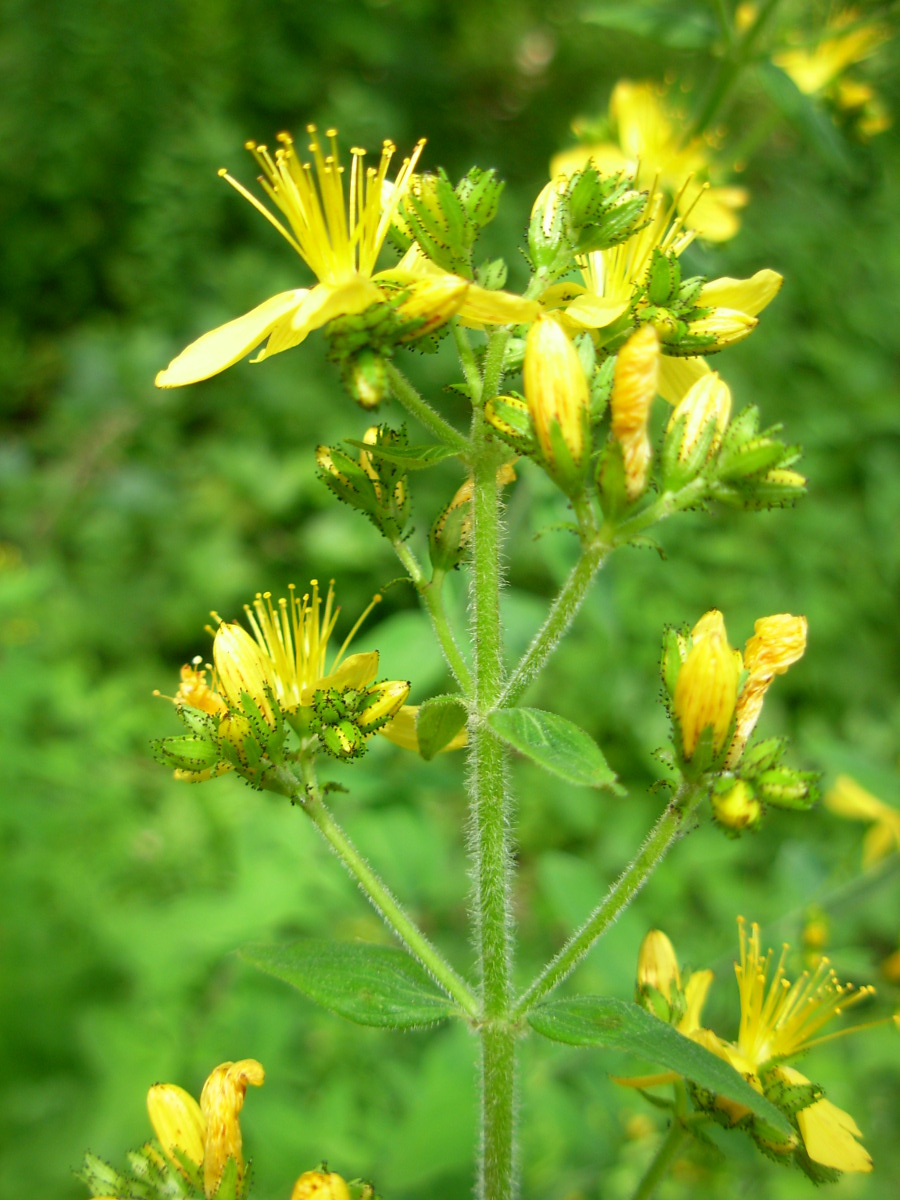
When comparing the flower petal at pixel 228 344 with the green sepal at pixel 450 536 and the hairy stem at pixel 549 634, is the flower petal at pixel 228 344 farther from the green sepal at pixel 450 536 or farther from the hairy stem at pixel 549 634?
the hairy stem at pixel 549 634

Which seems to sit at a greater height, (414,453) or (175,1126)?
(414,453)

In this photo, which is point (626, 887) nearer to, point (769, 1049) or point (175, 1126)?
point (769, 1049)

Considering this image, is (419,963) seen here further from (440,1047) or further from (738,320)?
(440,1047)

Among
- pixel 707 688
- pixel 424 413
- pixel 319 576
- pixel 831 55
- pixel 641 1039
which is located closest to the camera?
pixel 641 1039

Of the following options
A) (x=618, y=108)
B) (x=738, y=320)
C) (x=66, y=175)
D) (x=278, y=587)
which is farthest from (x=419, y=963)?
(x=66, y=175)

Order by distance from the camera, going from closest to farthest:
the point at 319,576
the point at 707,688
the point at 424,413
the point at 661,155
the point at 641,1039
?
the point at 641,1039, the point at 707,688, the point at 424,413, the point at 661,155, the point at 319,576

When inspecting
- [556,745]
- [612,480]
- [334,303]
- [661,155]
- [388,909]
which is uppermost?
[661,155]

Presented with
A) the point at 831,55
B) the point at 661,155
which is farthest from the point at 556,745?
the point at 831,55

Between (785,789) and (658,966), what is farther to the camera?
(658,966)
